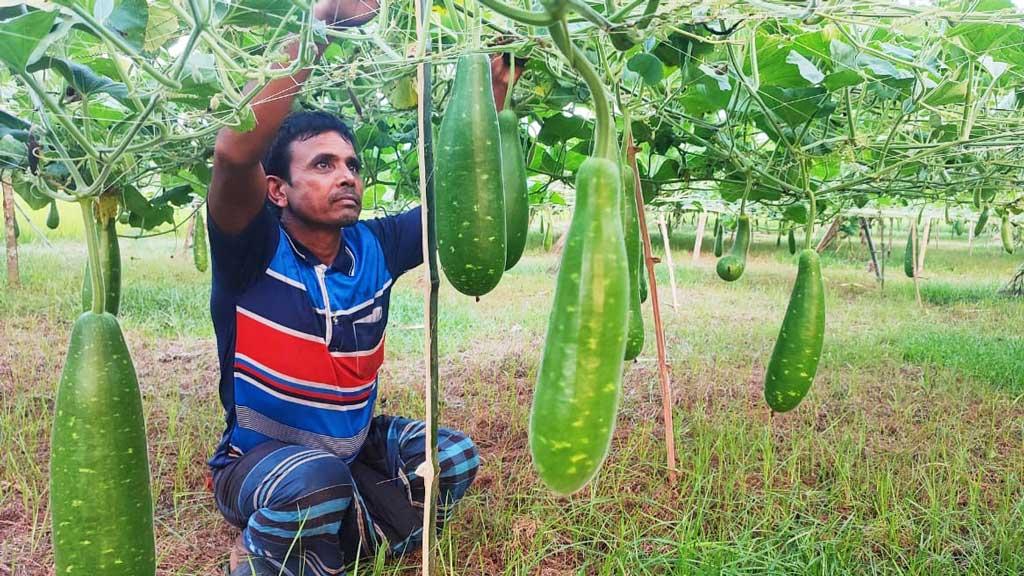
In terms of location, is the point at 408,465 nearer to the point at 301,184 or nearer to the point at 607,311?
the point at 301,184

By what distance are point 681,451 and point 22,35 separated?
7.24ft

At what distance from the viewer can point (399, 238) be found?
88.2 inches

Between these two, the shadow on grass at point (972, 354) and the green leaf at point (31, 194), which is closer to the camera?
the green leaf at point (31, 194)

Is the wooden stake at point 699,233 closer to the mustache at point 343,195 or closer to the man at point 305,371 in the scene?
the man at point 305,371

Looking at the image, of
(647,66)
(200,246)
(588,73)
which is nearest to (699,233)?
(200,246)

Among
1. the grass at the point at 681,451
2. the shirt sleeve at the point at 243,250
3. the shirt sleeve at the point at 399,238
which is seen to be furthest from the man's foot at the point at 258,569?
the shirt sleeve at the point at 399,238

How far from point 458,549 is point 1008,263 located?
11759mm

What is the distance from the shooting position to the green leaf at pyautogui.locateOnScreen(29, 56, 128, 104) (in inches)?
40.8

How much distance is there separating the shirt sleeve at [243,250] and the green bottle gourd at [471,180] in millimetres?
929

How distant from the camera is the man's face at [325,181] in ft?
6.20

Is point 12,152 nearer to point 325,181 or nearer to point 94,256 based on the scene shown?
point 325,181

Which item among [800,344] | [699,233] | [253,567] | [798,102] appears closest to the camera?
[800,344]

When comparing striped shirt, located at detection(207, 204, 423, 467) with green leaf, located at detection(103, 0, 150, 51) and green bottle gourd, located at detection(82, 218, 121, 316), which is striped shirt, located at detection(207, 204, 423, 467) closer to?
green bottle gourd, located at detection(82, 218, 121, 316)

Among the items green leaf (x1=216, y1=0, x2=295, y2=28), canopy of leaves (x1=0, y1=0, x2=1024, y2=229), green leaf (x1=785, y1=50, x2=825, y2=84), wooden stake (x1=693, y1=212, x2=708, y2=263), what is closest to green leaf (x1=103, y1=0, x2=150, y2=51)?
canopy of leaves (x1=0, y1=0, x2=1024, y2=229)
